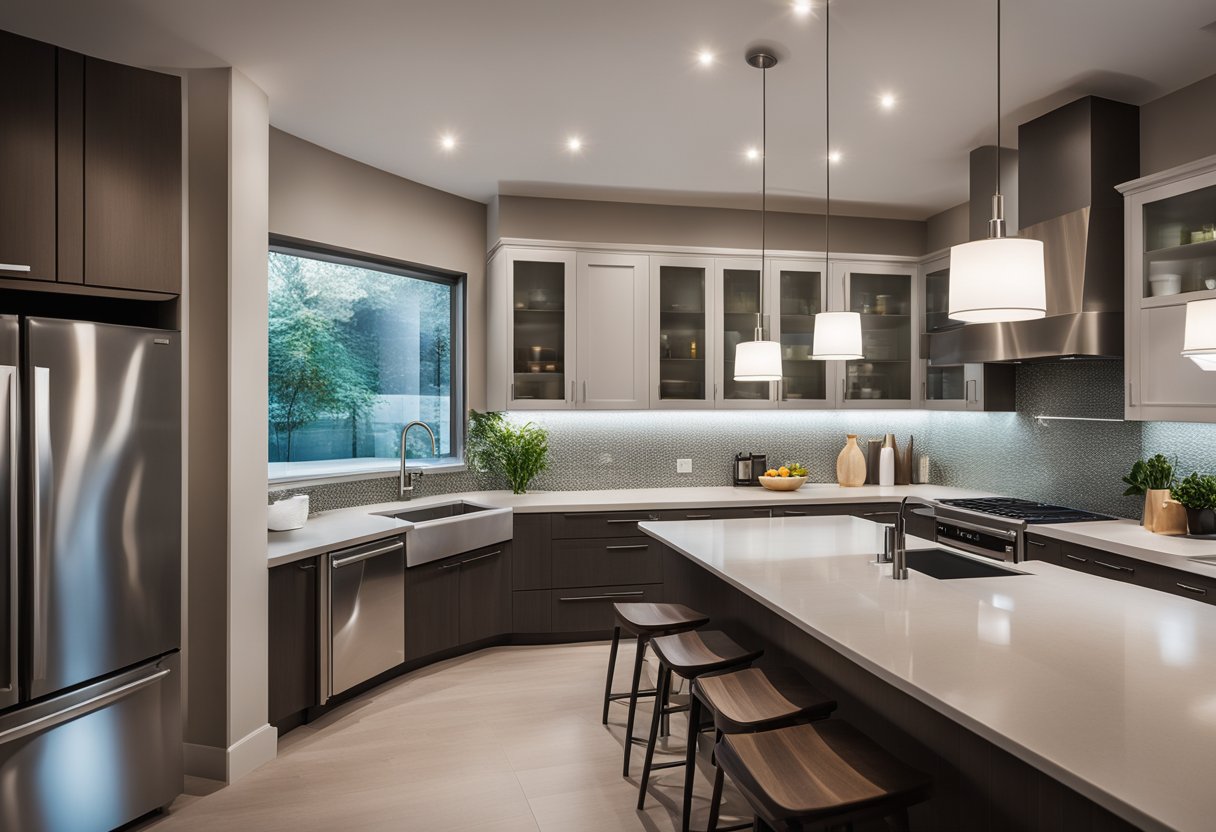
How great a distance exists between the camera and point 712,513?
4.56 meters

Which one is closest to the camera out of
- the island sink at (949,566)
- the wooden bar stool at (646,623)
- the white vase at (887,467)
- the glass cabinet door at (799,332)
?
the island sink at (949,566)

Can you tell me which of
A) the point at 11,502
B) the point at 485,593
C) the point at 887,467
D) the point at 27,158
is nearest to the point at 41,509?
the point at 11,502

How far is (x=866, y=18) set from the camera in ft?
8.52

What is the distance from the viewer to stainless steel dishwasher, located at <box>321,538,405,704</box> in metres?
3.29

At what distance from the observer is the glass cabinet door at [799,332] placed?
502 cm

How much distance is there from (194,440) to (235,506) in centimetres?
32

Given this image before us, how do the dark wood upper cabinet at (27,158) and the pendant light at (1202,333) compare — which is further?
the pendant light at (1202,333)

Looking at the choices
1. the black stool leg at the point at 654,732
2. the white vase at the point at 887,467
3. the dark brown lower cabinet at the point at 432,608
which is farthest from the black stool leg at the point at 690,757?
the white vase at the point at 887,467

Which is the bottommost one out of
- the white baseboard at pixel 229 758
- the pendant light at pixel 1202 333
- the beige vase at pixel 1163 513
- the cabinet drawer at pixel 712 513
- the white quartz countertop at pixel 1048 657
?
the white baseboard at pixel 229 758

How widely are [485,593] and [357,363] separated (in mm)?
1539

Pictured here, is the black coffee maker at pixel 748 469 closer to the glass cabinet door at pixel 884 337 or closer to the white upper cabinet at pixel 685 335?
the white upper cabinet at pixel 685 335

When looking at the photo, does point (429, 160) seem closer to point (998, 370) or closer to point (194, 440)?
point (194, 440)

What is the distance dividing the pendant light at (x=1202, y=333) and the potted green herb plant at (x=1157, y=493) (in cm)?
93

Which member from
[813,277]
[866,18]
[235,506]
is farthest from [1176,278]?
[235,506]
